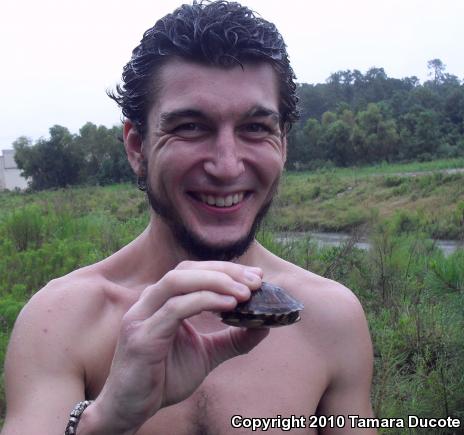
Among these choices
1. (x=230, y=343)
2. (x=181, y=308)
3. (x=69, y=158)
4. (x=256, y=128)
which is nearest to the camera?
(x=181, y=308)

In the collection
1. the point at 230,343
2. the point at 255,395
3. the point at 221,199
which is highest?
the point at 221,199

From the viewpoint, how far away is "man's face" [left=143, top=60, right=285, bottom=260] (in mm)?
1995

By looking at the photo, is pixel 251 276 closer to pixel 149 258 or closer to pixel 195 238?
pixel 195 238

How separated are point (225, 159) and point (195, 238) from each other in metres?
0.31

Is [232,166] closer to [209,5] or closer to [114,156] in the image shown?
[209,5]

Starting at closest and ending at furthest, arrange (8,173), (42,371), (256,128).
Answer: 1. (42,371)
2. (256,128)
3. (8,173)

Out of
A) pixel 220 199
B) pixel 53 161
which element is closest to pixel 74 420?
pixel 220 199

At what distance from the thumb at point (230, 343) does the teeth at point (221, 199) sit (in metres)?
0.51

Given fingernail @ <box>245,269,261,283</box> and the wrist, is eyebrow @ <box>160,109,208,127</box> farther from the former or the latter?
the wrist

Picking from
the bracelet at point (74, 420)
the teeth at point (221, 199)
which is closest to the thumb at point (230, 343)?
the bracelet at point (74, 420)

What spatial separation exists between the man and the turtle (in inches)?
4.1

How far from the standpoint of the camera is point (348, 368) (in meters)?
2.27

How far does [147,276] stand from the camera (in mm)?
2326

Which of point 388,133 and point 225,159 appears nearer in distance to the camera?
point 225,159
